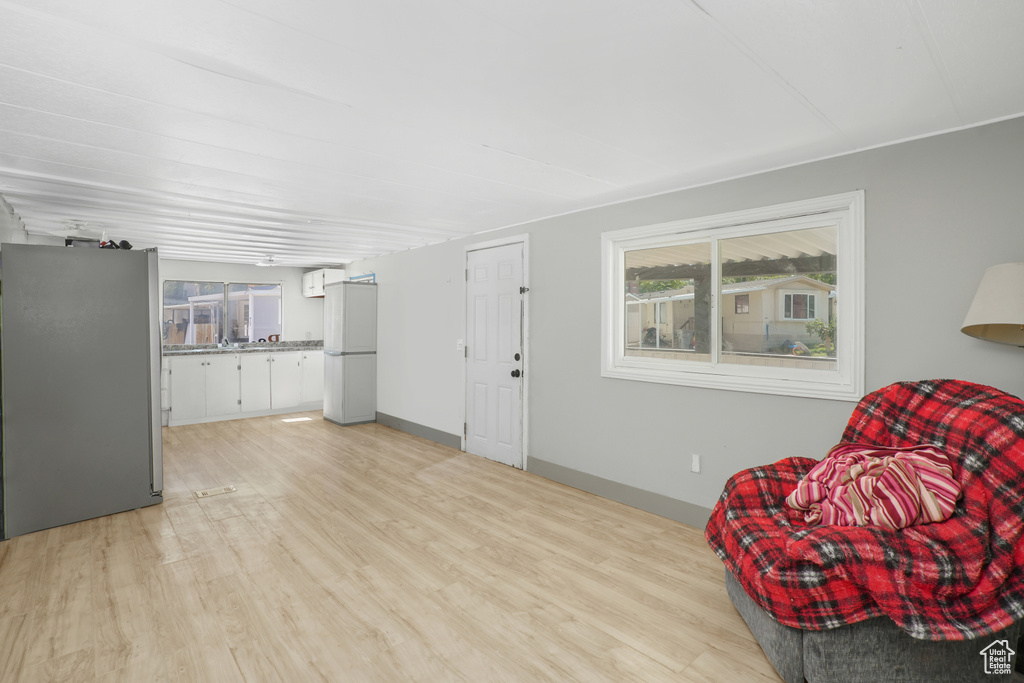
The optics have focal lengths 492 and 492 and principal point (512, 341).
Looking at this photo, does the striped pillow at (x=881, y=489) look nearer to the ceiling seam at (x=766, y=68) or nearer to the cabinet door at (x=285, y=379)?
the ceiling seam at (x=766, y=68)

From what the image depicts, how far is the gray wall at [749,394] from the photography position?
2.31 meters

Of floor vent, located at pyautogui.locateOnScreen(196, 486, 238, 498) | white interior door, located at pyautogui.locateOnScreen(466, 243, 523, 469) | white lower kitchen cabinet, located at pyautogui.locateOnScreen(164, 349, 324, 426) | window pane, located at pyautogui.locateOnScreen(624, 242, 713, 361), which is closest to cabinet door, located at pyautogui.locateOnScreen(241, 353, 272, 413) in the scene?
white lower kitchen cabinet, located at pyautogui.locateOnScreen(164, 349, 324, 426)

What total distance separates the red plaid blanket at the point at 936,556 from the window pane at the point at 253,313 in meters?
7.89

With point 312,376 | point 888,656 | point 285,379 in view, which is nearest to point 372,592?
point 888,656

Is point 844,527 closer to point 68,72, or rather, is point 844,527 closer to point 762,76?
point 762,76

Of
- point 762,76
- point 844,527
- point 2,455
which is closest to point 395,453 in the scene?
point 2,455

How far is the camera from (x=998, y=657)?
1.74 m

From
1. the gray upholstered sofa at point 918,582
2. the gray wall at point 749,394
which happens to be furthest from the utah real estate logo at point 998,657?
the gray wall at point 749,394

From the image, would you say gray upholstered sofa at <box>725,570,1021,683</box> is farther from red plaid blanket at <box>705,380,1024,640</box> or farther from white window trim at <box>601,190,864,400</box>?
white window trim at <box>601,190,864,400</box>

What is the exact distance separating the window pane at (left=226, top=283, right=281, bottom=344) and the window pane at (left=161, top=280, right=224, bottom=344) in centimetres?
Result: 16

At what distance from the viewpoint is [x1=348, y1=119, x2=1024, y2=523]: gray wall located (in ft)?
7.59

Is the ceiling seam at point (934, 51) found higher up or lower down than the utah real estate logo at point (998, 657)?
higher up

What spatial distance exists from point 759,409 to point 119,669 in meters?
3.40

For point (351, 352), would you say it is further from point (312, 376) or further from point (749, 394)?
point (749, 394)
